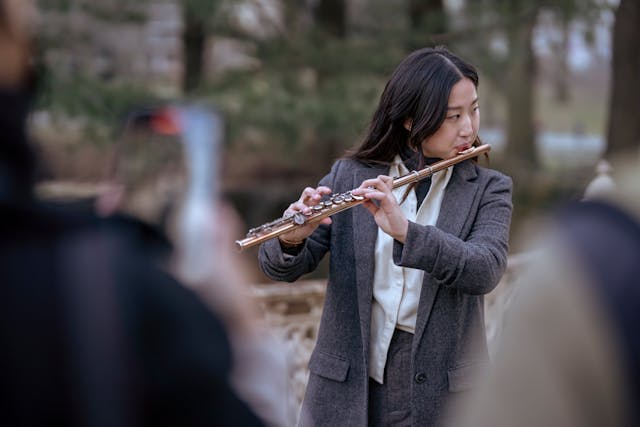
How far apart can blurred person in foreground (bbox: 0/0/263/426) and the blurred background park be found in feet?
17.1

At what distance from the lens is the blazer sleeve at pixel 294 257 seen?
7.71ft

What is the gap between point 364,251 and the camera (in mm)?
2344

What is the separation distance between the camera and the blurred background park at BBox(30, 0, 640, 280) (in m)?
7.70

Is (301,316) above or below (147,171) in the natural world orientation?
below

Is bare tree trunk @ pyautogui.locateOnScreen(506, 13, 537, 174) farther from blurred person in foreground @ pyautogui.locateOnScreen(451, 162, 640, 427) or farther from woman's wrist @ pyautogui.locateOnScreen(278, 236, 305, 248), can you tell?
blurred person in foreground @ pyautogui.locateOnScreen(451, 162, 640, 427)

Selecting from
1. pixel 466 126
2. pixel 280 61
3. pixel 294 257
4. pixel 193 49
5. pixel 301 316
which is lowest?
pixel 301 316

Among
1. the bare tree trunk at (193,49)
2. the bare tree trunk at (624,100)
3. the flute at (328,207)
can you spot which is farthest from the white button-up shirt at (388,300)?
the bare tree trunk at (624,100)

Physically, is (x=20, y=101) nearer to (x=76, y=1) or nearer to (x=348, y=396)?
(x=348, y=396)

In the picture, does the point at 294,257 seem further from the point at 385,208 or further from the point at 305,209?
the point at 385,208

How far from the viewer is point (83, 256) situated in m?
0.96

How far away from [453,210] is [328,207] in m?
0.34

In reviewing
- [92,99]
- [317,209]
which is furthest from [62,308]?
[92,99]

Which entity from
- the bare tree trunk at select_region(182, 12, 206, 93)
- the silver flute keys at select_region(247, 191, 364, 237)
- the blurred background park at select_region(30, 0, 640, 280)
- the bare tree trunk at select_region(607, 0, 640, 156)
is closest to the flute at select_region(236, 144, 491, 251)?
the silver flute keys at select_region(247, 191, 364, 237)

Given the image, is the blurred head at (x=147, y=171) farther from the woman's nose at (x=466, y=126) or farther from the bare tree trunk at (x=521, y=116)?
the bare tree trunk at (x=521, y=116)
